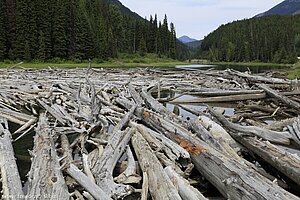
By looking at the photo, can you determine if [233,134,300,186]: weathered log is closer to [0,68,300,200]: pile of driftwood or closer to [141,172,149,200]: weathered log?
[0,68,300,200]: pile of driftwood

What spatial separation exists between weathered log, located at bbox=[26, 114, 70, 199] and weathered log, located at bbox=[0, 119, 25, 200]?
0.61ft

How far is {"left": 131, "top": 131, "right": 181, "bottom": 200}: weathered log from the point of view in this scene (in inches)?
191

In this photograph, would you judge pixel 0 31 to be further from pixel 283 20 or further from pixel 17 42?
pixel 283 20

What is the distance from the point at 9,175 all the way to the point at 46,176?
31.4 inches

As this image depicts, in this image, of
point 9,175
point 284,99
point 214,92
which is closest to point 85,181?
point 9,175

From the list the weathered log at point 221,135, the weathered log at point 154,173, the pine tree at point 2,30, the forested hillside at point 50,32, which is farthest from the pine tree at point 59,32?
the weathered log at point 154,173

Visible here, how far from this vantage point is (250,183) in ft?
15.8

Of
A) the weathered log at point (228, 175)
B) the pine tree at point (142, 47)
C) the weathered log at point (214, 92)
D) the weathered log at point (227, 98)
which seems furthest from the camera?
the pine tree at point (142, 47)

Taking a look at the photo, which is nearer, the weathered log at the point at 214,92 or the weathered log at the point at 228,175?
the weathered log at the point at 228,175

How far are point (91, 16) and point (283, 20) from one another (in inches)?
4371

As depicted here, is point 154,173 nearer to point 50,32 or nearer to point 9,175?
point 9,175

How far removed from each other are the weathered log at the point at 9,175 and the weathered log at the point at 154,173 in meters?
1.77

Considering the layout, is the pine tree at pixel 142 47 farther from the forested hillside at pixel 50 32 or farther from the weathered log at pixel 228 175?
the weathered log at pixel 228 175

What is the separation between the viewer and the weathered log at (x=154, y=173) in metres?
4.85
